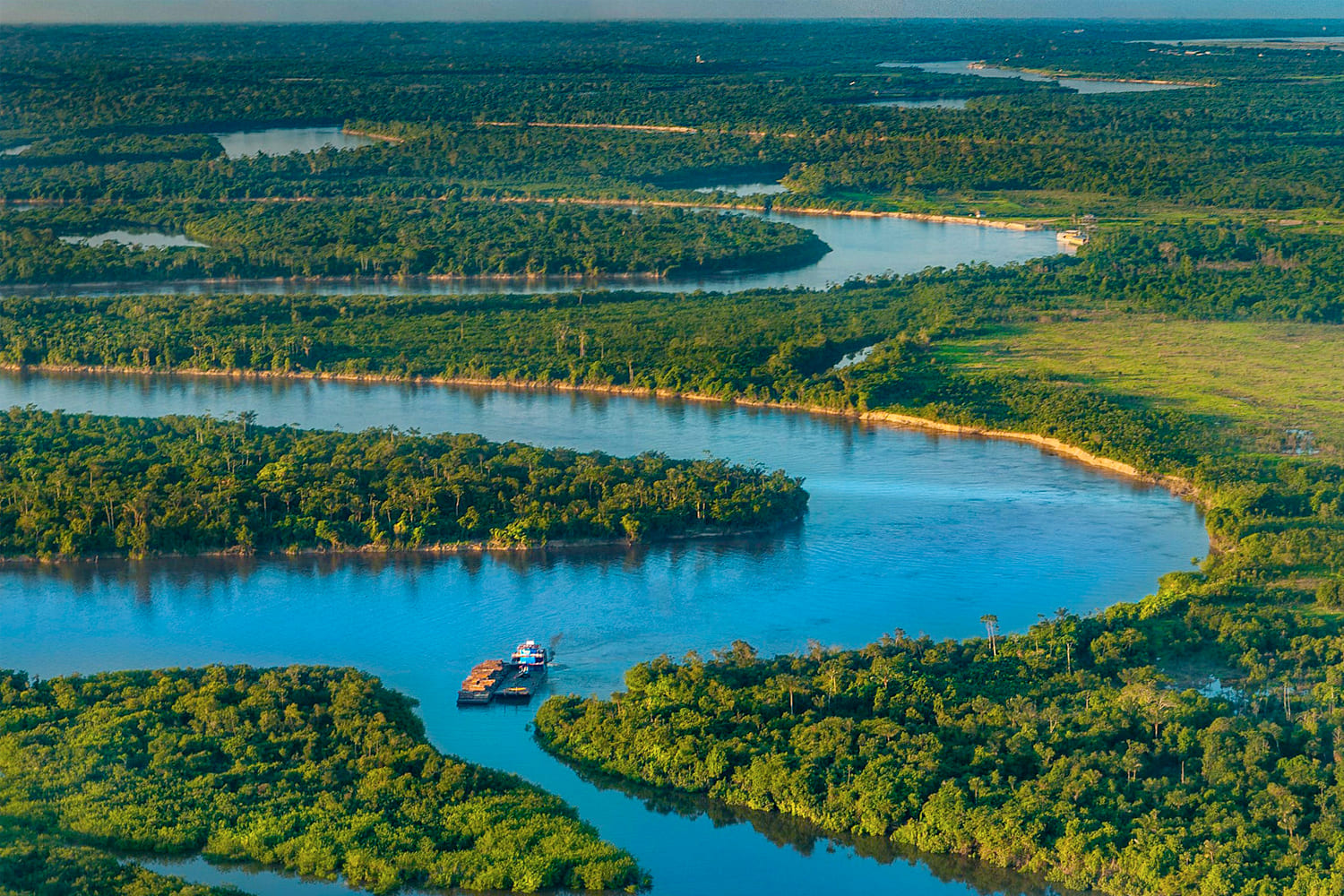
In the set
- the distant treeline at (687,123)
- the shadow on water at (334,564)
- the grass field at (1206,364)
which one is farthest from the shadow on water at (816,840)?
the distant treeline at (687,123)

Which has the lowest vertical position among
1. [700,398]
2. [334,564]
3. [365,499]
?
[334,564]

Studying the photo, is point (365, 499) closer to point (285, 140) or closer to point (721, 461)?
point (721, 461)

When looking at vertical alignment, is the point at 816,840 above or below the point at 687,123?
below

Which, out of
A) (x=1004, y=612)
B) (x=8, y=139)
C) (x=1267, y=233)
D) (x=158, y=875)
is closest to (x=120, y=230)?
(x=8, y=139)

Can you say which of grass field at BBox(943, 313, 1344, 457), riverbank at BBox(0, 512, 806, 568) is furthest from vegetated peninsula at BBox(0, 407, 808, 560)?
grass field at BBox(943, 313, 1344, 457)

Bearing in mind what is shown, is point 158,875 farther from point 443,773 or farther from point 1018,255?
point 1018,255

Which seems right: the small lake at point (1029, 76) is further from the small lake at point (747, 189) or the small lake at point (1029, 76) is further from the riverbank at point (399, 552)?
the riverbank at point (399, 552)

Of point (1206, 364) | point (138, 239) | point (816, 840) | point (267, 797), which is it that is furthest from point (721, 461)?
point (138, 239)
